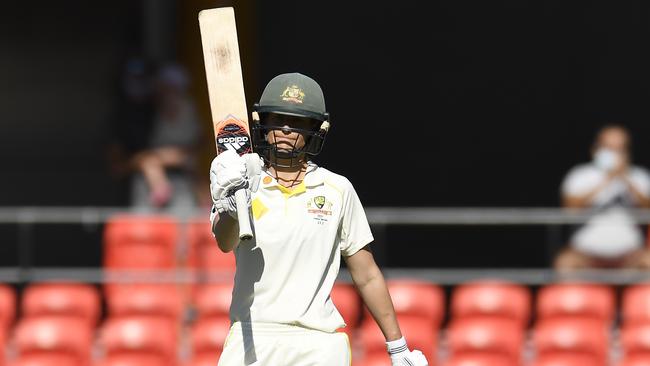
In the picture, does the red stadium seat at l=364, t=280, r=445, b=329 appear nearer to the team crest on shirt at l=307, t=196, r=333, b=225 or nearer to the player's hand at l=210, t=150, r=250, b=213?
the team crest on shirt at l=307, t=196, r=333, b=225

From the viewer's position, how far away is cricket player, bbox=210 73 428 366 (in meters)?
5.00

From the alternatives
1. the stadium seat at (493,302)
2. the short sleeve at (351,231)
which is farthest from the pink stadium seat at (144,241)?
the short sleeve at (351,231)

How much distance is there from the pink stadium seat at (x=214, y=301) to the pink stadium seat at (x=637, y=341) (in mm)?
2208

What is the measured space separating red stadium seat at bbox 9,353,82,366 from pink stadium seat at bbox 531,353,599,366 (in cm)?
252

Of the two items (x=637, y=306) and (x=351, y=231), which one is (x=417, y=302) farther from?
(x=351, y=231)

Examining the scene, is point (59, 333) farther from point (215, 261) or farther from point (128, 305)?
point (215, 261)

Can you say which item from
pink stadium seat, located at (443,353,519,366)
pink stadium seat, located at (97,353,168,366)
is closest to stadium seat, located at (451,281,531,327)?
pink stadium seat, located at (443,353,519,366)

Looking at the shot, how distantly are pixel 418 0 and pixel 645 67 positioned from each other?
1.82 m

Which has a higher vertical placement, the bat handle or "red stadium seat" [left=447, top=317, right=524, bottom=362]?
the bat handle

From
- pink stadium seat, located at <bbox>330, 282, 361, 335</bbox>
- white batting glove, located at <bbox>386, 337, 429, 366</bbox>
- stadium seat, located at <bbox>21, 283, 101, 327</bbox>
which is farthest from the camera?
stadium seat, located at <bbox>21, 283, 101, 327</bbox>

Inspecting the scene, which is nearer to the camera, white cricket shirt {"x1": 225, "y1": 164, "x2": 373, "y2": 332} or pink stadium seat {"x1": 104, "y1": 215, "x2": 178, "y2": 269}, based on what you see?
white cricket shirt {"x1": 225, "y1": 164, "x2": 373, "y2": 332}

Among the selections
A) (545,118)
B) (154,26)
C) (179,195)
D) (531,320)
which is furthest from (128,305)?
(545,118)

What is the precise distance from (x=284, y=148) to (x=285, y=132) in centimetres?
6

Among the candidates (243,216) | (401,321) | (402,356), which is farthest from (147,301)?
(243,216)
